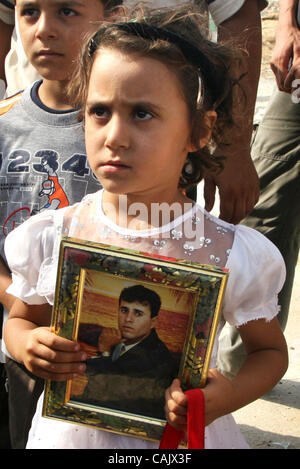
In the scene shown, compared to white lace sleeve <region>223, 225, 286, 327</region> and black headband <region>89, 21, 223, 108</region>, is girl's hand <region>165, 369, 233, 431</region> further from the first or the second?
black headband <region>89, 21, 223, 108</region>

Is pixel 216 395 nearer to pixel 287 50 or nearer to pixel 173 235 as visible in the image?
pixel 173 235

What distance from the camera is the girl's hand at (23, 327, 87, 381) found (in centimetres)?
152

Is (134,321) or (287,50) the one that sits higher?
(287,50)

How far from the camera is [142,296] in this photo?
148 cm

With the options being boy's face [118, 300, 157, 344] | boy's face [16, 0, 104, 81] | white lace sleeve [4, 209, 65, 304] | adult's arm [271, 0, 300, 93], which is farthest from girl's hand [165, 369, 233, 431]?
adult's arm [271, 0, 300, 93]

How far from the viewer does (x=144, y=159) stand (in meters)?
1.66

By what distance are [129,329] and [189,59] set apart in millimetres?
775

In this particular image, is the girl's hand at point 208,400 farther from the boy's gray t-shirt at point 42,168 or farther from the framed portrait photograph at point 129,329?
the boy's gray t-shirt at point 42,168

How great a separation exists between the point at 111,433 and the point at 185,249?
0.51 metres

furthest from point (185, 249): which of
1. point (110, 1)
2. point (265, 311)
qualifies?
point (110, 1)

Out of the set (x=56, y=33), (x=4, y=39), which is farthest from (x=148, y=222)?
(x=4, y=39)

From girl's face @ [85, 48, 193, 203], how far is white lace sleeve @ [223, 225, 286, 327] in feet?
0.99

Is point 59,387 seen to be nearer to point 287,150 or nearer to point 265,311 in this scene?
point 265,311

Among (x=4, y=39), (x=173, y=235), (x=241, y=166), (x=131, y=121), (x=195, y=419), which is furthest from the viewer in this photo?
(x=4, y=39)
